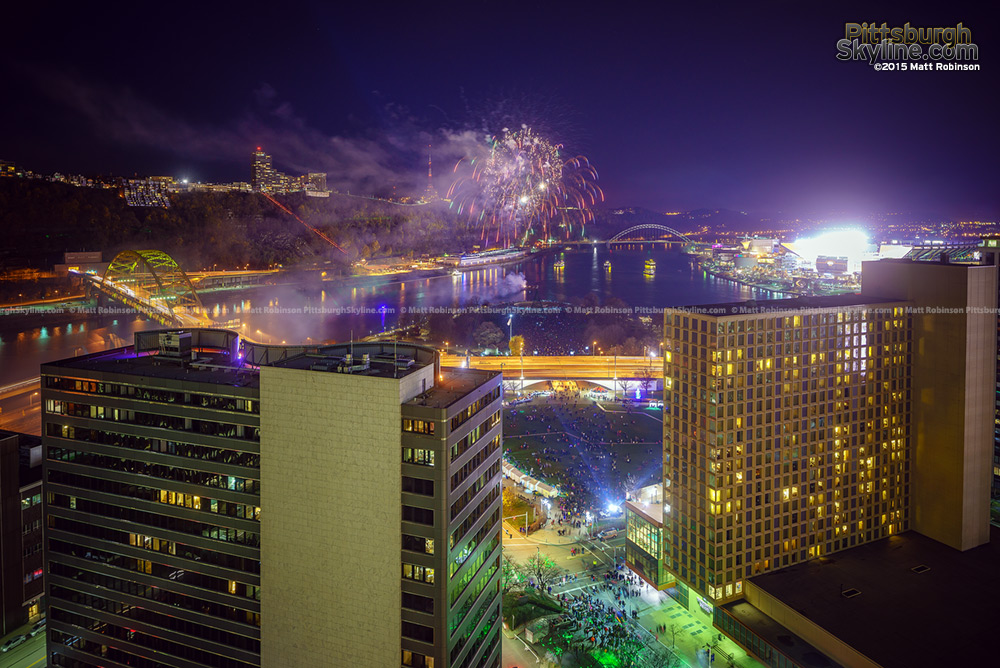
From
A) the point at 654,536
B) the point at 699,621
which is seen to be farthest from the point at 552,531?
the point at 699,621

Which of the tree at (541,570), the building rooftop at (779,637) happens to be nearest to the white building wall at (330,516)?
the tree at (541,570)

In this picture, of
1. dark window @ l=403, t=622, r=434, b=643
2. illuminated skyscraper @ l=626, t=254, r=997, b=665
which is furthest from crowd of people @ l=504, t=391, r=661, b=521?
dark window @ l=403, t=622, r=434, b=643

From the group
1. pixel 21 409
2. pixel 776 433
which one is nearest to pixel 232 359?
pixel 776 433

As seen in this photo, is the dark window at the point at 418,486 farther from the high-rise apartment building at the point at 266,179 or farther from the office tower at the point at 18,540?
the high-rise apartment building at the point at 266,179

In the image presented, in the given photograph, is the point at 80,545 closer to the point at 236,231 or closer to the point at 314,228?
the point at 236,231

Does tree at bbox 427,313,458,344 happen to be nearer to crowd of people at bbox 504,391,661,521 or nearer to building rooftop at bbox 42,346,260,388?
crowd of people at bbox 504,391,661,521

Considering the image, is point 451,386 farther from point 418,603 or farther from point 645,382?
point 645,382
